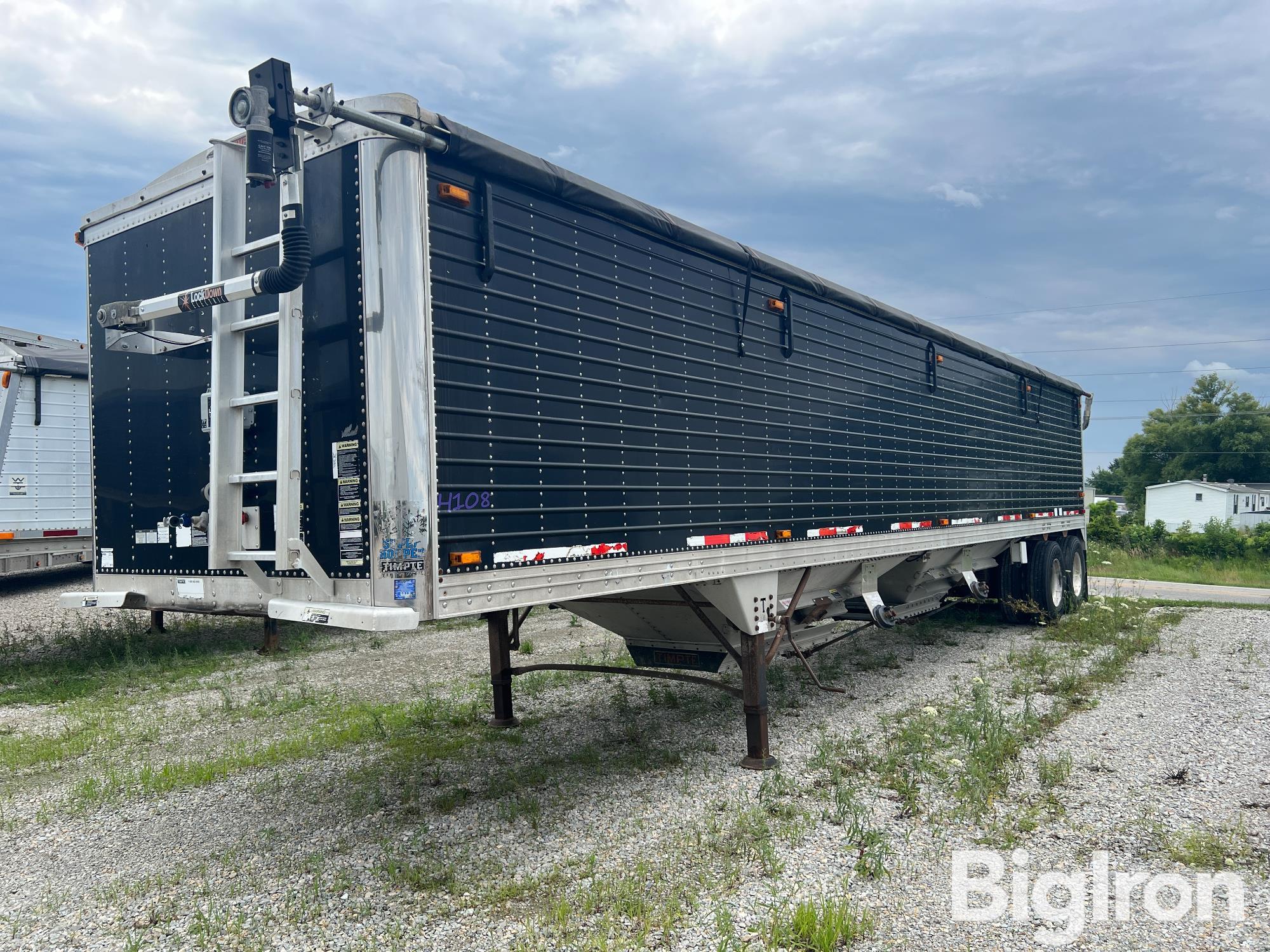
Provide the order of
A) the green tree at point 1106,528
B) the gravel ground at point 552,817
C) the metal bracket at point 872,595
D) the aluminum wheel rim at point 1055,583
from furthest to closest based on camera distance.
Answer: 1. the green tree at point 1106,528
2. the aluminum wheel rim at point 1055,583
3. the metal bracket at point 872,595
4. the gravel ground at point 552,817

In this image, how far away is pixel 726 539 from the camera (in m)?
5.83

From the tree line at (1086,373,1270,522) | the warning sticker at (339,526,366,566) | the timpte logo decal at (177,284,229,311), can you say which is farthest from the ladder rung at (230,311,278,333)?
the tree line at (1086,373,1270,522)

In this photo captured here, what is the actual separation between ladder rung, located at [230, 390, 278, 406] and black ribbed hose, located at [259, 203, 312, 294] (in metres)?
0.52

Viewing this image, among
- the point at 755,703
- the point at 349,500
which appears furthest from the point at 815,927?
the point at 349,500

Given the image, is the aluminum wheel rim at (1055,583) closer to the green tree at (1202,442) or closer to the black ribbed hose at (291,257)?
the black ribbed hose at (291,257)

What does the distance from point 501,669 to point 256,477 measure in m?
3.01

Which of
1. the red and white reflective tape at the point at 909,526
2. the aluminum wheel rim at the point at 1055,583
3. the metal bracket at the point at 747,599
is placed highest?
the red and white reflective tape at the point at 909,526

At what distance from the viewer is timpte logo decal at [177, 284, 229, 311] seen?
13.8ft

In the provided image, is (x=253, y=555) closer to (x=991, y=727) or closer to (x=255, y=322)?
(x=255, y=322)

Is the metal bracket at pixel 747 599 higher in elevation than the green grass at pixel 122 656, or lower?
higher

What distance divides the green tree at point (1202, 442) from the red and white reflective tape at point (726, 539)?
57980 millimetres

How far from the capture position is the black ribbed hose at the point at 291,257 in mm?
3867

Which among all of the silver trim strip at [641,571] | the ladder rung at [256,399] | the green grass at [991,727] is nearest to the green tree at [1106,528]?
the green grass at [991,727]

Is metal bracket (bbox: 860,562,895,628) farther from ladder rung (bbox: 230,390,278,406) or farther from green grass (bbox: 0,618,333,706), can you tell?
green grass (bbox: 0,618,333,706)
